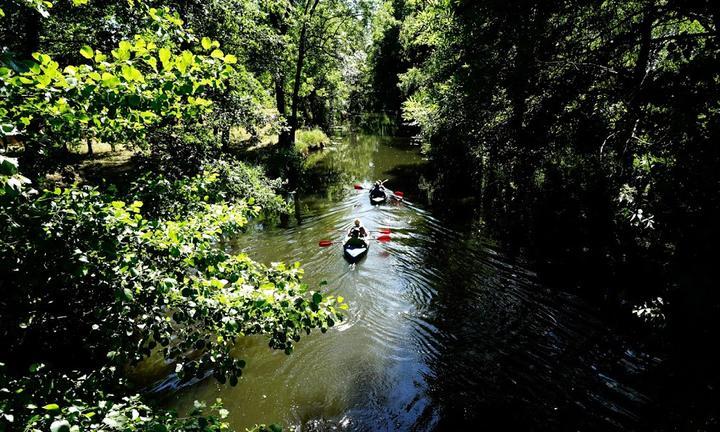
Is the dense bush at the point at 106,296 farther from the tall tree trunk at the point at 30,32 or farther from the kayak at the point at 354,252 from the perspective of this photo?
the kayak at the point at 354,252

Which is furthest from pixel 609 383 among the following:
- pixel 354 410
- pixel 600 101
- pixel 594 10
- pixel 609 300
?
pixel 594 10

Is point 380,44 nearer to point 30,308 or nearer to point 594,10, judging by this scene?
point 594,10

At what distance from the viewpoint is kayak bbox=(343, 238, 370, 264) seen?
38.9ft

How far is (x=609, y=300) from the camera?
9086 mm

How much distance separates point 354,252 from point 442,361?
5001 millimetres

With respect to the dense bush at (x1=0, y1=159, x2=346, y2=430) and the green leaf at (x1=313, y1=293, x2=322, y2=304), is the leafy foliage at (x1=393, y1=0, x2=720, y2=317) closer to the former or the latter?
the green leaf at (x1=313, y1=293, x2=322, y2=304)

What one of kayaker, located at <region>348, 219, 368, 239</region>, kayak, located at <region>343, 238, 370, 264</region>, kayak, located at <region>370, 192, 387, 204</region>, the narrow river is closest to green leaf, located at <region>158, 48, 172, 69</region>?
the narrow river

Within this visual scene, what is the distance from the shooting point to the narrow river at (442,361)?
21.1 ft

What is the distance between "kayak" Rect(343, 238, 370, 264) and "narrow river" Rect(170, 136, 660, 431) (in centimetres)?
26

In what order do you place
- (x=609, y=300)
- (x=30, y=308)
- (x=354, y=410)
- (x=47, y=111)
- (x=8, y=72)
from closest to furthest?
(x=8, y=72) → (x=47, y=111) → (x=30, y=308) → (x=354, y=410) → (x=609, y=300)

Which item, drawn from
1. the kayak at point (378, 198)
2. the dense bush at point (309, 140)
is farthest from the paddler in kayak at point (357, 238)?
the dense bush at point (309, 140)

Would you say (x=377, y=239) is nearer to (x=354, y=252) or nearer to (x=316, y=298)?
(x=354, y=252)

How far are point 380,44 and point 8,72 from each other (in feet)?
170

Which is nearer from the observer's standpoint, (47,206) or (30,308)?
(47,206)
